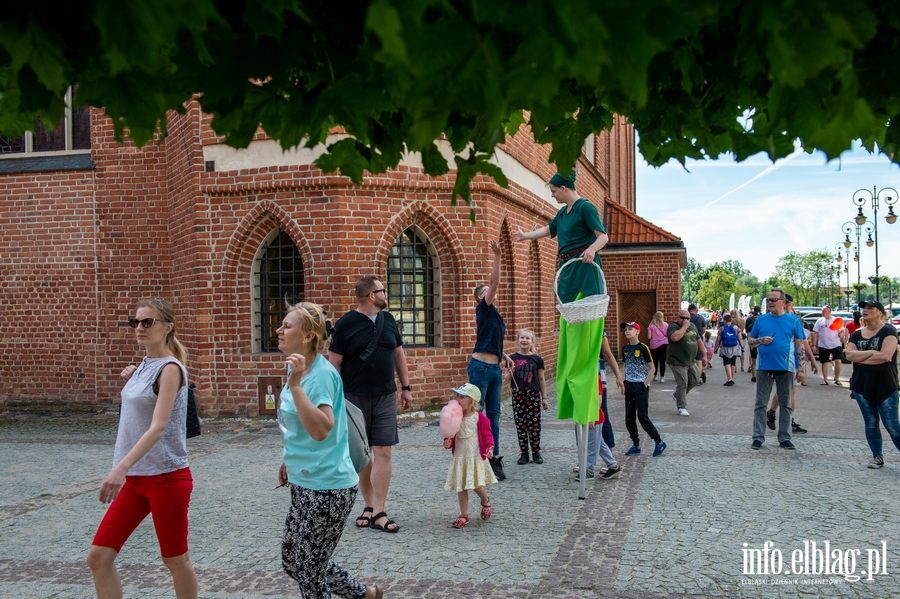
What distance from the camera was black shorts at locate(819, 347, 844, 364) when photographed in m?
16.8

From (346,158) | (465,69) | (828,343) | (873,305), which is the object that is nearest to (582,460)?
(873,305)

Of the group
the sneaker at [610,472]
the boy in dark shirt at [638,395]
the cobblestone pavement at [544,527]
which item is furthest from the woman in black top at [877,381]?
the sneaker at [610,472]

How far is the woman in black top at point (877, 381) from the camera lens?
776cm

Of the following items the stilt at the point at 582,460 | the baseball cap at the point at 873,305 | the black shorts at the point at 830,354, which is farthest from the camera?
the black shorts at the point at 830,354

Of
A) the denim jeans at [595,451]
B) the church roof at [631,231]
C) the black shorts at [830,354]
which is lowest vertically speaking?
the denim jeans at [595,451]

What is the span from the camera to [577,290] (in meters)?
6.37

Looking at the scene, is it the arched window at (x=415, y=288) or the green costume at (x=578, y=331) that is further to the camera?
the arched window at (x=415, y=288)

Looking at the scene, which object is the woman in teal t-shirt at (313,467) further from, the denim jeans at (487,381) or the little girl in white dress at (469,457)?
the denim jeans at (487,381)

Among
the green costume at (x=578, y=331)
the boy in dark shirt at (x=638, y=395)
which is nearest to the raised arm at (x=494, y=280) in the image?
the green costume at (x=578, y=331)

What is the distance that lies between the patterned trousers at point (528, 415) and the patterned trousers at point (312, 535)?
4566 millimetres

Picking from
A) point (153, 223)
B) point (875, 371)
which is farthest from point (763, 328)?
point (153, 223)

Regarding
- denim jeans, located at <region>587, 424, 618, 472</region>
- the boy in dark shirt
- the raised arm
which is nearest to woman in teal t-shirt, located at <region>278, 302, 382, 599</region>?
the raised arm

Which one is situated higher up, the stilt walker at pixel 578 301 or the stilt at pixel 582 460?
the stilt walker at pixel 578 301

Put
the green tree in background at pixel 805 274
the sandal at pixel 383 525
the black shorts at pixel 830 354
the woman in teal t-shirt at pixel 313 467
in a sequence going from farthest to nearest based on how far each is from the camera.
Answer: the green tree in background at pixel 805 274, the black shorts at pixel 830 354, the sandal at pixel 383 525, the woman in teal t-shirt at pixel 313 467
